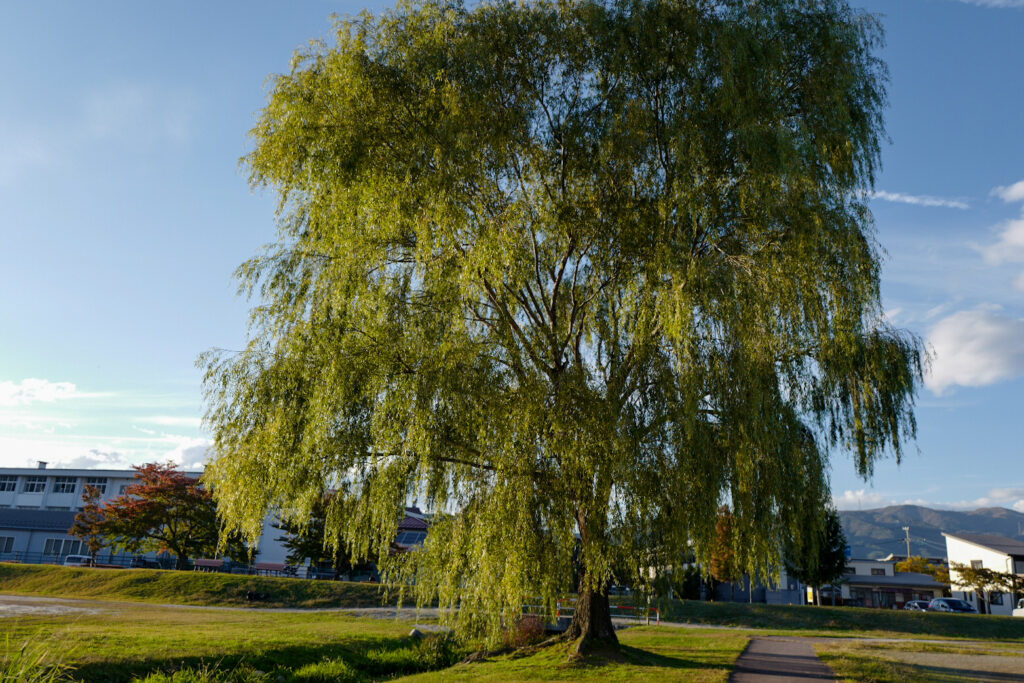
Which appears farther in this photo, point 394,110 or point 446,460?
point 394,110

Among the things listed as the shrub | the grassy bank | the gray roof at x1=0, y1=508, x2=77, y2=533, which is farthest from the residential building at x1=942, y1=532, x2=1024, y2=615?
the gray roof at x1=0, y1=508, x2=77, y2=533

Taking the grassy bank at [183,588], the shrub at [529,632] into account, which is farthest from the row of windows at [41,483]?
the shrub at [529,632]

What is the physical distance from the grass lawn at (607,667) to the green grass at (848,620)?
1623 centimetres

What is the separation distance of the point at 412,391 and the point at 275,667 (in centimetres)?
867

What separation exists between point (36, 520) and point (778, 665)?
62.3 meters

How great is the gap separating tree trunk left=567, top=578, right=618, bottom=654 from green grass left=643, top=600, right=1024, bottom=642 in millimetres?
19243

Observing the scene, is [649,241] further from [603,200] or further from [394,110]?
[394,110]

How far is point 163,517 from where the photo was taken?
41000mm

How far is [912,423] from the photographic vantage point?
1436 centimetres

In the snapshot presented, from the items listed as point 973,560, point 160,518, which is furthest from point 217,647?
point 973,560

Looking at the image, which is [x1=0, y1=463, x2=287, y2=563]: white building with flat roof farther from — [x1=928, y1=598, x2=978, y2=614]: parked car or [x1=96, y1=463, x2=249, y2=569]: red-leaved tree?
[x1=928, y1=598, x2=978, y2=614]: parked car

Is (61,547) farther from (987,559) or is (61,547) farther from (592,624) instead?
(987,559)

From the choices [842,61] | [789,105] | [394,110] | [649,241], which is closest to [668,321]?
[649,241]

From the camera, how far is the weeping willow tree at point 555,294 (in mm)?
12945
